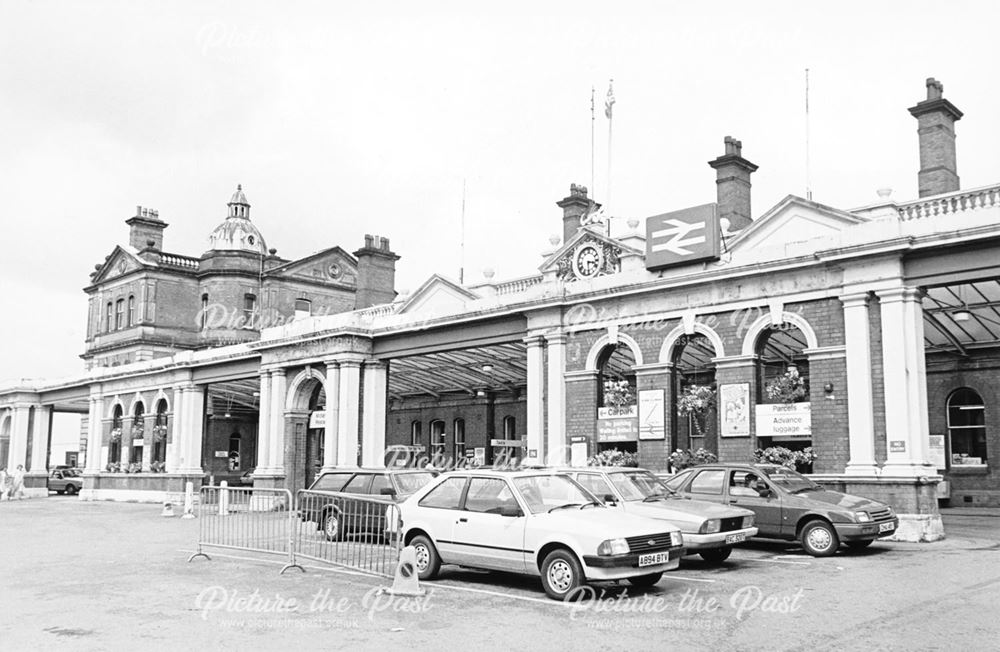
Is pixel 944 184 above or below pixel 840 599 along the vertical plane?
above

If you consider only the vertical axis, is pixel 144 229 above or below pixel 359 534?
above

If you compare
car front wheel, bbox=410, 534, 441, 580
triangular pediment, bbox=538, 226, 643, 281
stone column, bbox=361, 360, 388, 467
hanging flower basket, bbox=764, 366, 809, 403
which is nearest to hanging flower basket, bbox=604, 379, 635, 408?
triangular pediment, bbox=538, 226, 643, 281

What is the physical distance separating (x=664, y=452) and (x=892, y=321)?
627cm

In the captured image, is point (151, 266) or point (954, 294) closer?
point (954, 294)

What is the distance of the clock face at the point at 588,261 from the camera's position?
25.1 meters

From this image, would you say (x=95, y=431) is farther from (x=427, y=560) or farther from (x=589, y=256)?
(x=427, y=560)

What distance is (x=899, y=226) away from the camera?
18984mm

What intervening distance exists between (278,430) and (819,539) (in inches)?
875

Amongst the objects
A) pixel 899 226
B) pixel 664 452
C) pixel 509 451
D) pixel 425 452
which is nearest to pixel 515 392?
pixel 509 451

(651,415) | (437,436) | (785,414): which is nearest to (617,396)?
(651,415)

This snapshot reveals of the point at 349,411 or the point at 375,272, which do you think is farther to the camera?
the point at 375,272

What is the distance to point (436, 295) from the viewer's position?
32875mm

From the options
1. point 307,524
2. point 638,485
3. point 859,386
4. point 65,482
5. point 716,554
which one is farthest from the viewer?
point 65,482

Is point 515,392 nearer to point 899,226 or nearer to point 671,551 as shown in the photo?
point 899,226
